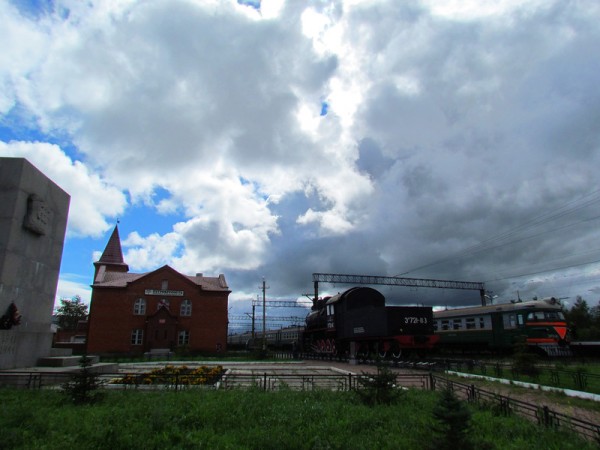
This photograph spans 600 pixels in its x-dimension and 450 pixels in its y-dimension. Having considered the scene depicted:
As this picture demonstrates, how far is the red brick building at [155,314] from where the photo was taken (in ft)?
151

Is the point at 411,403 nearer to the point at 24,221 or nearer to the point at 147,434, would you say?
the point at 147,434

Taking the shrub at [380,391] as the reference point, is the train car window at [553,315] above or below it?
above

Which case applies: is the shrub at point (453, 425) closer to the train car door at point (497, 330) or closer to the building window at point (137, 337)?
the train car door at point (497, 330)

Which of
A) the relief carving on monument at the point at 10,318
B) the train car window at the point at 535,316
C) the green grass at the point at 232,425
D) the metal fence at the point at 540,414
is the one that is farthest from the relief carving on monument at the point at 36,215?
the train car window at the point at 535,316

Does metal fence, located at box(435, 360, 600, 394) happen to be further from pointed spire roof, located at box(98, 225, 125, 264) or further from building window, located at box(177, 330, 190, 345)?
pointed spire roof, located at box(98, 225, 125, 264)

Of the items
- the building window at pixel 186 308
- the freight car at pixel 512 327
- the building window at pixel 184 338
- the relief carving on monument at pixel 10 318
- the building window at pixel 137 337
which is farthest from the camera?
the building window at pixel 186 308

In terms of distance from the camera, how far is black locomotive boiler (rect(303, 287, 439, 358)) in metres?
27.0

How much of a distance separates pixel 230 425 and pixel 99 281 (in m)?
45.8

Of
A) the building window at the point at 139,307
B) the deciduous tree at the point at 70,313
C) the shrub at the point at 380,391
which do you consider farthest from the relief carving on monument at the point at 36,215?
the deciduous tree at the point at 70,313

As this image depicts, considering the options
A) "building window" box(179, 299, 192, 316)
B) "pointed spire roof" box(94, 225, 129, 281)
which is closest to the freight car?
"building window" box(179, 299, 192, 316)

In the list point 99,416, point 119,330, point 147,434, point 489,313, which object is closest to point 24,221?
point 99,416

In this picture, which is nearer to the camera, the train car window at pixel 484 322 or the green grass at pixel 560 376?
the green grass at pixel 560 376

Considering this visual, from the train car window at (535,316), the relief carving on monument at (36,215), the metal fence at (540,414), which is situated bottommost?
the metal fence at (540,414)

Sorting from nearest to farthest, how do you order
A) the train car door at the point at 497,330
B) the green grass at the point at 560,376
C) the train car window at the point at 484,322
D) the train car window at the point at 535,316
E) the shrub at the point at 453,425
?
the shrub at the point at 453,425, the green grass at the point at 560,376, the train car window at the point at 535,316, the train car door at the point at 497,330, the train car window at the point at 484,322
